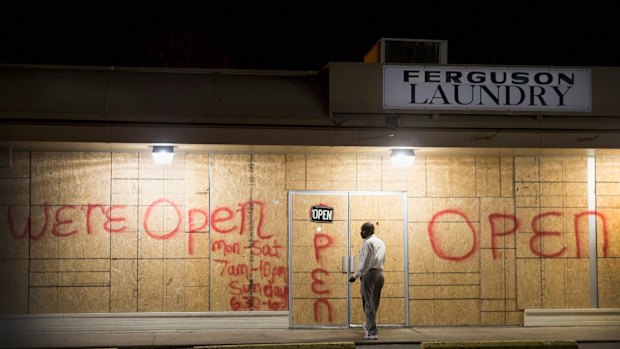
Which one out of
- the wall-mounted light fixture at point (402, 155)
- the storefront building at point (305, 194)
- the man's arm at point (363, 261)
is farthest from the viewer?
the wall-mounted light fixture at point (402, 155)

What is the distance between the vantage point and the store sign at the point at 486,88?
13.1 metres

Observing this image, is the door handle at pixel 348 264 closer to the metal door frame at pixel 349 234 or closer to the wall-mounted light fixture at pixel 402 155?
the metal door frame at pixel 349 234

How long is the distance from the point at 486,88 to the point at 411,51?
5.72 ft

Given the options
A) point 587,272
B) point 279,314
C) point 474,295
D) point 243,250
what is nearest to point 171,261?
point 243,250

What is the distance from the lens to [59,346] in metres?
12.0

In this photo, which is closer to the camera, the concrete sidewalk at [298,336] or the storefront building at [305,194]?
the concrete sidewalk at [298,336]

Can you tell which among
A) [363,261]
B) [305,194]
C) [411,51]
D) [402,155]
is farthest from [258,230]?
[411,51]

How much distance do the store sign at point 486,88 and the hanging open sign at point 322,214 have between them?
2.16 meters

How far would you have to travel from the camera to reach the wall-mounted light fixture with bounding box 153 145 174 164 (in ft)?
42.3

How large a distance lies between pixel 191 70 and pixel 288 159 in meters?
2.27

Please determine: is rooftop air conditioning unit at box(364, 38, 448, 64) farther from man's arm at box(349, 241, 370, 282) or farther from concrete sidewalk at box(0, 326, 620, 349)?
concrete sidewalk at box(0, 326, 620, 349)

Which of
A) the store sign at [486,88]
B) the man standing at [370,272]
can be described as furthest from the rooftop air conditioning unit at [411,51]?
the man standing at [370,272]

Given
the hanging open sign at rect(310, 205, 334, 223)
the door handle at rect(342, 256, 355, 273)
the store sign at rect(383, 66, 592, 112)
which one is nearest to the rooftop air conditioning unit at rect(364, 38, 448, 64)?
Answer: the store sign at rect(383, 66, 592, 112)

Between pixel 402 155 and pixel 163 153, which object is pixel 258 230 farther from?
pixel 402 155
